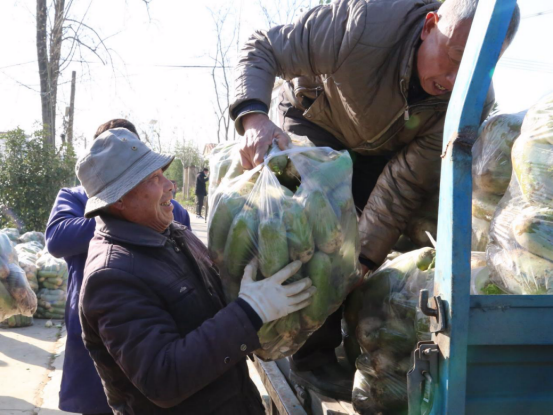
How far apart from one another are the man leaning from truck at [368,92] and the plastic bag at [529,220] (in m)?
0.51

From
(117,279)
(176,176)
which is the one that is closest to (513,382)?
→ (117,279)

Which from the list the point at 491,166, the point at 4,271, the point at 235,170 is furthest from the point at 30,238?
the point at 491,166

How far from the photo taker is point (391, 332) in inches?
72.5

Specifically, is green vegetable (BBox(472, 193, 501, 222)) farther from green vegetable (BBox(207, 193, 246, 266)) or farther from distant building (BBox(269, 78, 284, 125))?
distant building (BBox(269, 78, 284, 125))

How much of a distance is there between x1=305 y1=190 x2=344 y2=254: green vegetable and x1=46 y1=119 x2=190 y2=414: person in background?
1.06 metres

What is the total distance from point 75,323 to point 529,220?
6.94 ft

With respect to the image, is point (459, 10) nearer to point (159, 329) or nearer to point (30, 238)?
point (159, 329)

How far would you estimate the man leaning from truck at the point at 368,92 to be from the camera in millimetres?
2102

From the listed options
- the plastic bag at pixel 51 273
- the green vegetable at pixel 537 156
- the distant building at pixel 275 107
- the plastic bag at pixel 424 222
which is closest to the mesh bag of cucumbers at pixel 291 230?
the green vegetable at pixel 537 156

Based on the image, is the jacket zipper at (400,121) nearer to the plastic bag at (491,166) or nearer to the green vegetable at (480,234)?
the plastic bag at (491,166)

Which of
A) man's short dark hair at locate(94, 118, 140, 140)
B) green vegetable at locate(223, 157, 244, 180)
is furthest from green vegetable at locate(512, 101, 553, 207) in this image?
man's short dark hair at locate(94, 118, 140, 140)

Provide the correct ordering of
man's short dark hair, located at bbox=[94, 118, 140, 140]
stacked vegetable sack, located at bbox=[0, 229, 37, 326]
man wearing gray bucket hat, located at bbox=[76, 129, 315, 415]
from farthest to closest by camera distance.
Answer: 1. stacked vegetable sack, located at bbox=[0, 229, 37, 326]
2. man's short dark hair, located at bbox=[94, 118, 140, 140]
3. man wearing gray bucket hat, located at bbox=[76, 129, 315, 415]

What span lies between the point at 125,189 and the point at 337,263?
72cm

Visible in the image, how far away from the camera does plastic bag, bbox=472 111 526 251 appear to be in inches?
76.0
